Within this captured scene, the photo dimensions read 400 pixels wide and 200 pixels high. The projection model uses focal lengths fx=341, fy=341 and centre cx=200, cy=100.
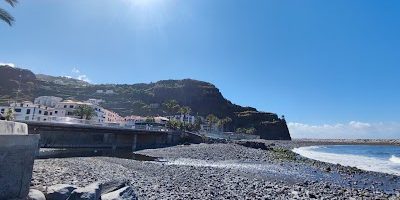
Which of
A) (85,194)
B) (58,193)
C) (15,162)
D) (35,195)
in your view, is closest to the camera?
(15,162)

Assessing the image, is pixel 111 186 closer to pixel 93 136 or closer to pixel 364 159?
pixel 93 136

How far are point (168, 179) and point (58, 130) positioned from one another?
25.2 meters

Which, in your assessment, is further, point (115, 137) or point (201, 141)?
point (201, 141)

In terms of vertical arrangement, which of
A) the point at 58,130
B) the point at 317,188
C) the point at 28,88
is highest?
the point at 28,88

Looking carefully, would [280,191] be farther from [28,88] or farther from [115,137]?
[28,88]

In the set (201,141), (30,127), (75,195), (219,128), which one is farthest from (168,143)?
(219,128)

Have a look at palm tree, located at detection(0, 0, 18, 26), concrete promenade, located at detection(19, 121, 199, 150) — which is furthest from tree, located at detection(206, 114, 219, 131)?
palm tree, located at detection(0, 0, 18, 26)

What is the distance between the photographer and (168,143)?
8025 cm

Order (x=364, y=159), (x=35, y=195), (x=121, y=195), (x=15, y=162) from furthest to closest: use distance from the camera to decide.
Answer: (x=364, y=159)
(x=121, y=195)
(x=35, y=195)
(x=15, y=162)

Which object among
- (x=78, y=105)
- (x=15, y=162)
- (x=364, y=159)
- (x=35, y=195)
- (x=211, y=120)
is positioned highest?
(x=78, y=105)

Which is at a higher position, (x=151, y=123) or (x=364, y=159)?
(x=151, y=123)

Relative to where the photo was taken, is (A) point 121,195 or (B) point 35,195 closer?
(B) point 35,195

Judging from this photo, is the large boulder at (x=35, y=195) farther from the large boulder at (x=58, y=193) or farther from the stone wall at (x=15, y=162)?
the large boulder at (x=58, y=193)

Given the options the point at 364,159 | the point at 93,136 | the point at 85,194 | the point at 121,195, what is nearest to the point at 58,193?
the point at 85,194
